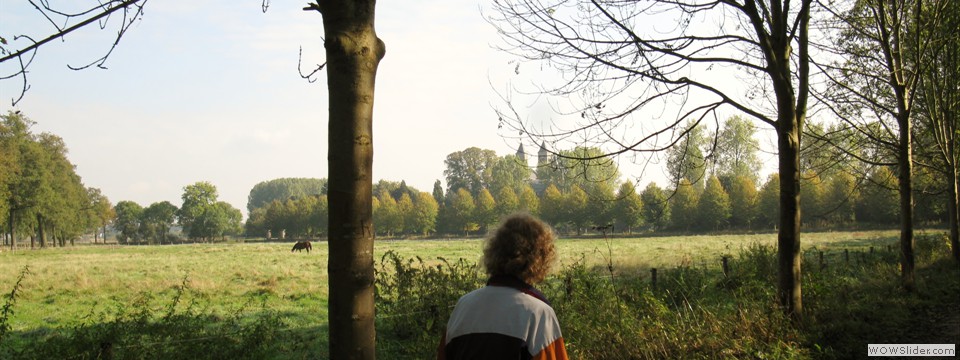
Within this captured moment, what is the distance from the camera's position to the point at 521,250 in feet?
8.36

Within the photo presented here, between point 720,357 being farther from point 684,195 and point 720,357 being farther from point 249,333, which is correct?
point 684,195

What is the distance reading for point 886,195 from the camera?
169 feet

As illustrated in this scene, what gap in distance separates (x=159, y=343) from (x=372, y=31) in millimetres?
5921

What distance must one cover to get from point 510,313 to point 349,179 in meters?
1.08

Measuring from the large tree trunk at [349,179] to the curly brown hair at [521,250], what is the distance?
0.65 meters

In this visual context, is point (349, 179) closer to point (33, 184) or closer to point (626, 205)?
point (33, 184)

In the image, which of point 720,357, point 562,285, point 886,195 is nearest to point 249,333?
point 562,285

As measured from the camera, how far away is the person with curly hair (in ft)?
7.50

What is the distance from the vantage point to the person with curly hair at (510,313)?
2287 mm

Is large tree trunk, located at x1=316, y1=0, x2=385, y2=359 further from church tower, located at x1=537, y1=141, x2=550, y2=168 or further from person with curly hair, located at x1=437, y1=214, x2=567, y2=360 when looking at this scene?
church tower, located at x1=537, y1=141, x2=550, y2=168

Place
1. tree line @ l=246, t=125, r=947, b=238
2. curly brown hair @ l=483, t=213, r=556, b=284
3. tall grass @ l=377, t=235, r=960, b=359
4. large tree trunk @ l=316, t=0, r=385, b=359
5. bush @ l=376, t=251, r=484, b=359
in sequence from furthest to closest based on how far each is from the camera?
1. tree line @ l=246, t=125, r=947, b=238
2. bush @ l=376, t=251, r=484, b=359
3. tall grass @ l=377, t=235, r=960, b=359
4. large tree trunk @ l=316, t=0, r=385, b=359
5. curly brown hair @ l=483, t=213, r=556, b=284

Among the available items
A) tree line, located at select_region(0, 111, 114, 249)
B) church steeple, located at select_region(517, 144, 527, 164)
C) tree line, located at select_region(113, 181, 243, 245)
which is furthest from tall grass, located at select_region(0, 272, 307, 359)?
tree line, located at select_region(113, 181, 243, 245)

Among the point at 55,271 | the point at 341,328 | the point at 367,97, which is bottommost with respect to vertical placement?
the point at 55,271

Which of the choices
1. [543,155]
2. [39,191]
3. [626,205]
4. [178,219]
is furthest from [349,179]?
[178,219]
